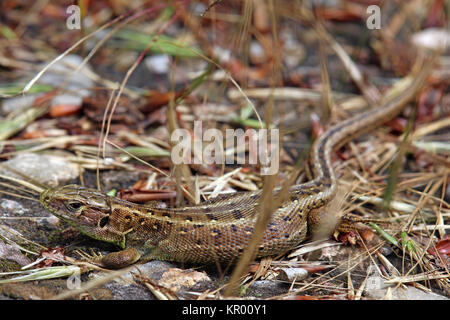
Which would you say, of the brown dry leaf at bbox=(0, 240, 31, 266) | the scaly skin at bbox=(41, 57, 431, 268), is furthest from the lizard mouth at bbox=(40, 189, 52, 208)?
the brown dry leaf at bbox=(0, 240, 31, 266)

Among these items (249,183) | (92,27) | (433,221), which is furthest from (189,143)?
(92,27)

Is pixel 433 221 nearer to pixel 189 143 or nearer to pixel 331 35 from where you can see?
pixel 189 143

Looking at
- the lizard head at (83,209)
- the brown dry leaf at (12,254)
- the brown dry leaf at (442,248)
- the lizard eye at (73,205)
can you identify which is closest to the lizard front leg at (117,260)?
the lizard head at (83,209)

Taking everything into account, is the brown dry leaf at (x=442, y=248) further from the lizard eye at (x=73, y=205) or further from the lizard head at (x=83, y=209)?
the lizard eye at (x=73, y=205)

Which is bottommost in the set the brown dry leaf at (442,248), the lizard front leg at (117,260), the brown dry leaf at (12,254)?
the brown dry leaf at (442,248)

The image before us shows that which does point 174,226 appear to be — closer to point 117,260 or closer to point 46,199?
point 117,260

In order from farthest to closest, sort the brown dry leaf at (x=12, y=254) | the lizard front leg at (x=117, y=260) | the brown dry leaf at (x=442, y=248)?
the brown dry leaf at (x=442, y=248)
the lizard front leg at (x=117, y=260)
the brown dry leaf at (x=12, y=254)

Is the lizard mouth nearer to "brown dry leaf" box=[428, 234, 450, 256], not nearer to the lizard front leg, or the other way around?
the lizard front leg

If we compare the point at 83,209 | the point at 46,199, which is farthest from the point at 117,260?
the point at 46,199

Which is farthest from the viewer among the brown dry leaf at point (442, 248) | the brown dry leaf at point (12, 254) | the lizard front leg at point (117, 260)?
the brown dry leaf at point (442, 248)
